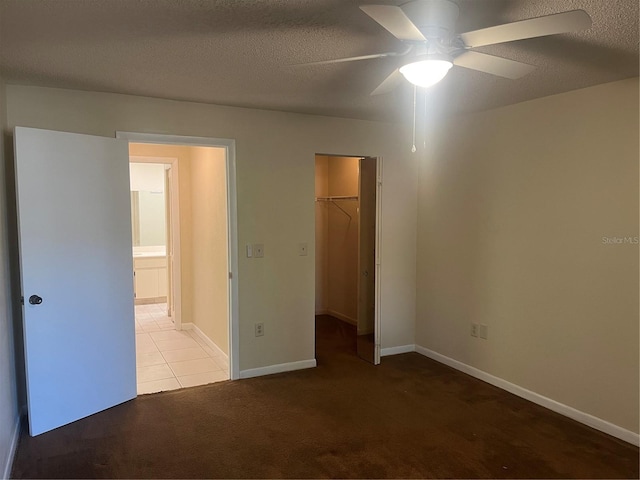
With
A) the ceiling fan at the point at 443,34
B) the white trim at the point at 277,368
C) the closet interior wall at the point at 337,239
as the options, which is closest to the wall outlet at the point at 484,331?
the white trim at the point at 277,368

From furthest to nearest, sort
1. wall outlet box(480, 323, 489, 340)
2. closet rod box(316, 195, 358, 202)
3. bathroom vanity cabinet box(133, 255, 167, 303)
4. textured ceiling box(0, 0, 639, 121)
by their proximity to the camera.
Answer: bathroom vanity cabinet box(133, 255, 167, 303) < closet rod box(316, 195, 358, 202) < wall outlet box(480, 323, 489, 340) < textured ceiling box(0, 0, 639, 121)

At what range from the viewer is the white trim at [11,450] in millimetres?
2443

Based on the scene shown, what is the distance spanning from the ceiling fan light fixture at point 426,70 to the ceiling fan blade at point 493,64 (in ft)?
0.35

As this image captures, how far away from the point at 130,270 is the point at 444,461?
8.36 feet

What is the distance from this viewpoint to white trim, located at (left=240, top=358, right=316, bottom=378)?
13.1ft

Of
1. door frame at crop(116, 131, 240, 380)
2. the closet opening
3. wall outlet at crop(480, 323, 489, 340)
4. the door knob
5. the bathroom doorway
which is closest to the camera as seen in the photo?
the door knob

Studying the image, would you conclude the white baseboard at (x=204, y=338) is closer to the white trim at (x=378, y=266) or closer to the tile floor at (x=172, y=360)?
the tile floor at (x=172, y=360)

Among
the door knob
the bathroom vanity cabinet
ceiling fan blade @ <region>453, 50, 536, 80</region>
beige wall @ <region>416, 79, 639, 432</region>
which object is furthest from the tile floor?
ceiling fan blade @ <region>453, 50, 536, 80</region>

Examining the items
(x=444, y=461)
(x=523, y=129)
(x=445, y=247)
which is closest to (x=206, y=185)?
(x=445, y=247)

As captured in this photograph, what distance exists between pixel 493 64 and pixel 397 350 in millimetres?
3210

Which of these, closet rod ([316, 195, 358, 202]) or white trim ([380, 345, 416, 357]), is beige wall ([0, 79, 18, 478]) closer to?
white trim ([380, 345, 416, 357])

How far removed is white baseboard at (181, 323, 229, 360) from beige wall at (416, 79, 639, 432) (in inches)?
83.9

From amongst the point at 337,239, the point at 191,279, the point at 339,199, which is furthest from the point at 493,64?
the point at 191,279

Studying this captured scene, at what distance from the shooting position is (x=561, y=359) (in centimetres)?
332
